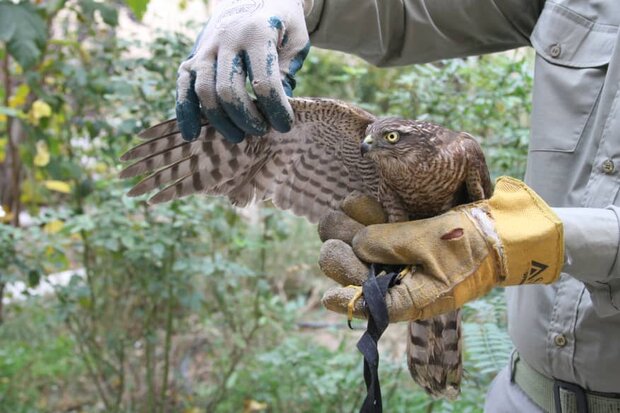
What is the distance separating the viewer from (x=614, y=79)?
6.07 ft

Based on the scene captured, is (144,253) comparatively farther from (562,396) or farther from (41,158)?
(562,396)

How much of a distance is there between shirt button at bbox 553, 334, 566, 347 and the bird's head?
0.66 meters

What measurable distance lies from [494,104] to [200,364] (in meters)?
3.46

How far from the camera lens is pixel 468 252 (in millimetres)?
1604

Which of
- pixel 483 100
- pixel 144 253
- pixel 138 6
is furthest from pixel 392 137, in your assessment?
pixel 144 253

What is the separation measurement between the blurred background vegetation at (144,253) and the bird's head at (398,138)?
1.23 m

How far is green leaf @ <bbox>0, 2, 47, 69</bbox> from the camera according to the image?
331 centimetres

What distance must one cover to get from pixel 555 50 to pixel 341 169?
0.88 m


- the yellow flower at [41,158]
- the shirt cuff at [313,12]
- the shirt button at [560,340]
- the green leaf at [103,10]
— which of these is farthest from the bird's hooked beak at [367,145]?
the yellow flower at [41,158]

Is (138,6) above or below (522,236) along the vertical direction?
above

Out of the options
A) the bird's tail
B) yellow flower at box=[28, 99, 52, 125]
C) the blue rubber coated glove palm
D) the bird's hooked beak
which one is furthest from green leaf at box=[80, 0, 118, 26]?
the bird's tail

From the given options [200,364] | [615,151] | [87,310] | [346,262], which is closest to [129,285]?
[87,310]

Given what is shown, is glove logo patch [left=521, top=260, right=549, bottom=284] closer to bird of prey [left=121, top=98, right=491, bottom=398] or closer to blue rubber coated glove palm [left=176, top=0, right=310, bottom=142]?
bird of prey [left=121, top=98, right=491, bottom=398]

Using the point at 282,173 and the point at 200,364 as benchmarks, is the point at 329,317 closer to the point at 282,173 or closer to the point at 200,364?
the point at 200,364
